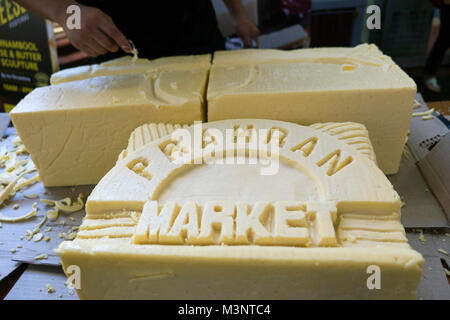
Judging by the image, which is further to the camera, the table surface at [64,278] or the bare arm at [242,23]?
the bare arm at [242,23]

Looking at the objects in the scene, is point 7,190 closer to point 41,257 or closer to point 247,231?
point 41,257

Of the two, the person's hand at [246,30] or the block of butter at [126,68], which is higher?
the person's hand at [246,30]

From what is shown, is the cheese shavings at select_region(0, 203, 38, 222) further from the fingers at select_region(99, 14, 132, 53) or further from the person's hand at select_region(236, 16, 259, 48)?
the person's hand at select_region(236, 16, 259, 48)

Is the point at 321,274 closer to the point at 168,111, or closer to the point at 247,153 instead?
the point at 247,153

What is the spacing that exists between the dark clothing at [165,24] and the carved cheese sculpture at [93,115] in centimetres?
51

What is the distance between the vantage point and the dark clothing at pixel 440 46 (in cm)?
275

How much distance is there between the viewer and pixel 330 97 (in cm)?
179

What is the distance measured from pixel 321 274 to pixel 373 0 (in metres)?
2.00

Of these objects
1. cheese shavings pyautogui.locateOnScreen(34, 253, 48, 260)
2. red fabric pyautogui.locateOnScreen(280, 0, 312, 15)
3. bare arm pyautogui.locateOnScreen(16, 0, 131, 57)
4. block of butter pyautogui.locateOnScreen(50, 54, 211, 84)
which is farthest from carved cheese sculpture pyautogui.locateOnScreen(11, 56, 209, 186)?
red fabric pyautogui.locateOnScreen(280, 0, 312, 15)

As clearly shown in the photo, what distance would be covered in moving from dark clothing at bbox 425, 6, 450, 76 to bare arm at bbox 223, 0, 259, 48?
1439 mm

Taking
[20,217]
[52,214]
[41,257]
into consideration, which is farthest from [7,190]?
[41,257]

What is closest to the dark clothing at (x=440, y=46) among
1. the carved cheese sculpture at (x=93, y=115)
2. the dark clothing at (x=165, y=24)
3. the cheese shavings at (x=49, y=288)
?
the dark clothing at (x=165, y=24)

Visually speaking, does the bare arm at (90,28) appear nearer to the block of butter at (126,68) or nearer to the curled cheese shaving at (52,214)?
the block of butter at (126,68)

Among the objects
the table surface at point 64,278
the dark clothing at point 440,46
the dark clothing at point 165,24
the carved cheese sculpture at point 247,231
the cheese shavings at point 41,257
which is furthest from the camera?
the dark clothing at point 440,46
